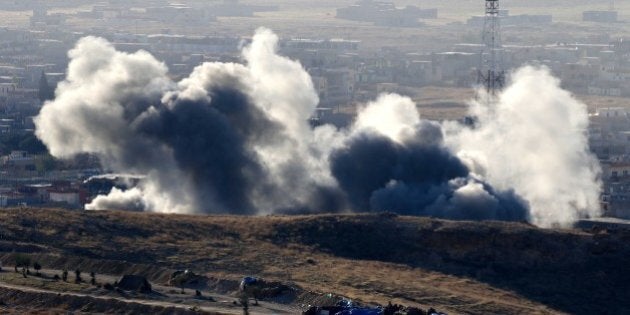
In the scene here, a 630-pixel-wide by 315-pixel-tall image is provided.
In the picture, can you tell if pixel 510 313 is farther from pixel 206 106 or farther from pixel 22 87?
pixel 22 87

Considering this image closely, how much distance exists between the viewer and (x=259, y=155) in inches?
3839

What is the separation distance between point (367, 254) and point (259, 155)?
2661 cm

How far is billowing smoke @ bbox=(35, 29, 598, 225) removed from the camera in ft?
302

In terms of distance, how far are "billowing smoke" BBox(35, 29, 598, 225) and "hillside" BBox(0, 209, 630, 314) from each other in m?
14.3

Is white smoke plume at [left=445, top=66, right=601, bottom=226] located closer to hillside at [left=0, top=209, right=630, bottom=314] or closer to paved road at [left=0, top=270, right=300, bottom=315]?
hillside at [left=0, top=209, right=630, bottom=314]

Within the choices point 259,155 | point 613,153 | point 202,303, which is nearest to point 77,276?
point 202,303

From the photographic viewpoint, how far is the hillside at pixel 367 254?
64562 millimetres

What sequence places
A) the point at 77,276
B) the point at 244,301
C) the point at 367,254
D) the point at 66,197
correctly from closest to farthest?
1. the point at 244,301
2. the point at 77,276
3. the point at 367,254
4. the point at 66,197

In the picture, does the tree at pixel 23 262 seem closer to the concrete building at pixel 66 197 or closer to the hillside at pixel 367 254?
the hillside at pixel 367 254

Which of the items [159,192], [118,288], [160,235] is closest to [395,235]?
[160,235]

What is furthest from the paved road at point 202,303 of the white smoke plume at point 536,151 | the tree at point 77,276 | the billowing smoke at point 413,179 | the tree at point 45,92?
the tree at point 45,92

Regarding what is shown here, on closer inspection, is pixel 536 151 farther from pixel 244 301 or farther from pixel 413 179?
pixel 244 301

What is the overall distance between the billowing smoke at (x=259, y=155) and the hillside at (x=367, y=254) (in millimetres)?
14322

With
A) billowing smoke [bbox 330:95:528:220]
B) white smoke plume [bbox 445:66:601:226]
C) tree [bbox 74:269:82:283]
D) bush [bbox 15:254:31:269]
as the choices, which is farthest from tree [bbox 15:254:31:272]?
white smoke plume [bbox 445:66:601:226]
